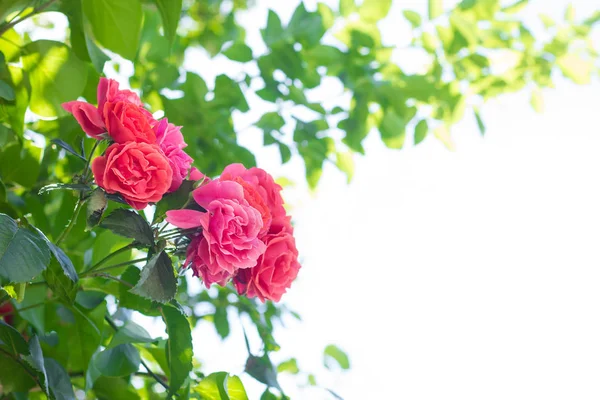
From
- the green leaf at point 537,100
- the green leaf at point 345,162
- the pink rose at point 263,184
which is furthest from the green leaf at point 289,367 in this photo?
the green leaf at point 537,100

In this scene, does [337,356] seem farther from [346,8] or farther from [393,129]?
[346,8]

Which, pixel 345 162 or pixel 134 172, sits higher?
pixel 345 162

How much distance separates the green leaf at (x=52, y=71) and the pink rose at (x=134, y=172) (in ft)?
0.75

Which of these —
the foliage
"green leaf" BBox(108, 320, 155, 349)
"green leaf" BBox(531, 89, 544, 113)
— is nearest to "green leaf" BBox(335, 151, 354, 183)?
the foliage

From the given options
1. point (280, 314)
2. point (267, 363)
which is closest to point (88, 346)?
point (267, 363)

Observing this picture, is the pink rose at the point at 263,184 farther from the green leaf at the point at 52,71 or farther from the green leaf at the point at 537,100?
the green leaf at the point at 537,100

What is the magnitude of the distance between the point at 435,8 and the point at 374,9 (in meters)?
0.13

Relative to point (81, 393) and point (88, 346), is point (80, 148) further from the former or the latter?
point (81, 393)

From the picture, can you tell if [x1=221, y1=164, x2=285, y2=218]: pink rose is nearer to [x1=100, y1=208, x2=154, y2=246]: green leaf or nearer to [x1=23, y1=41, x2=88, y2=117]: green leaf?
[x1=100, y1=208, x2=154, y2=246]: green leaf

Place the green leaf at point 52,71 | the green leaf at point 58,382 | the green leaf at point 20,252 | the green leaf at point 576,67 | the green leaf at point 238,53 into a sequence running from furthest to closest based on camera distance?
the green leaf at point 576,67 → the green leaf at point 238,53 → the green leaf at point 52,71 → the green leaf at point 58,382 → the green leaf at point 20,252

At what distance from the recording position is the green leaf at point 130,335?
0.53 meters

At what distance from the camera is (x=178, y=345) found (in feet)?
→ 1.58

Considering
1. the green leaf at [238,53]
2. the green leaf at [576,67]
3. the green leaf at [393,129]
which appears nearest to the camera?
the green leaf at [238,53]

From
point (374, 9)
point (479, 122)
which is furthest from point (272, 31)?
point (479, 122)
